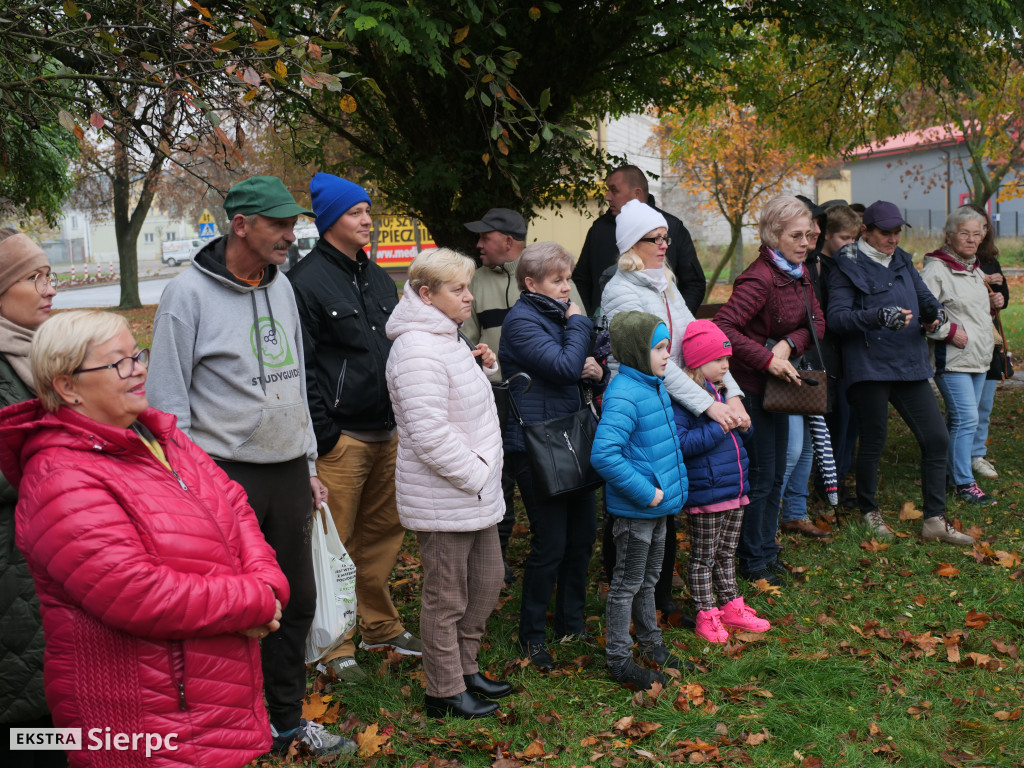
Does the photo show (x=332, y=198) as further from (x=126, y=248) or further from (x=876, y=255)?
(x=126, y=248)

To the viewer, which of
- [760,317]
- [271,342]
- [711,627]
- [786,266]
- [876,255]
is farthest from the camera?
[876,255]

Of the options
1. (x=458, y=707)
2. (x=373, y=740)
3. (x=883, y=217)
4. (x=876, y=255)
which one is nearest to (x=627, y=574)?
(x=458, y=707)

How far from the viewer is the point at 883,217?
6324 mm

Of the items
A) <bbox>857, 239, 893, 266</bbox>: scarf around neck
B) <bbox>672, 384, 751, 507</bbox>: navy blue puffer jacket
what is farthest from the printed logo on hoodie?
<bbox>857, 239, 893, 266</bbox>: scarf around neck

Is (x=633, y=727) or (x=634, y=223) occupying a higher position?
(x=634, y=223)

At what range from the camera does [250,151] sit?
23578mm

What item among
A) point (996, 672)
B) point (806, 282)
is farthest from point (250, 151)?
point (996, 672)

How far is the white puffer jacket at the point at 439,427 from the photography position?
390cm

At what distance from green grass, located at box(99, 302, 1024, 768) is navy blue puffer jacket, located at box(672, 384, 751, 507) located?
2.54 feet

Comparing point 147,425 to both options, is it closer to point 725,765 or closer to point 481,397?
point 481,397

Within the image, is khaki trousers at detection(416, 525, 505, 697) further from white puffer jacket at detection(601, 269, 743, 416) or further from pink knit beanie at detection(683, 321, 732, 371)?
pink knit beanie at detection(683, 321, 732, 371)

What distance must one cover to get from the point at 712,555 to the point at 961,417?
10.3ft

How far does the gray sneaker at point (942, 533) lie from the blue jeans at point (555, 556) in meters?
2.75

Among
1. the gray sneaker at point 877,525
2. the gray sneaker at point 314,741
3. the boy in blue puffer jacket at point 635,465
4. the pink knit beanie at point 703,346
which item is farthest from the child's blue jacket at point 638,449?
the gray sneaker at point 877,525
